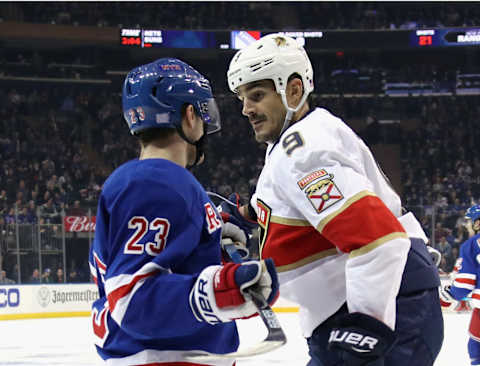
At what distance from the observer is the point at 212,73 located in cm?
1777

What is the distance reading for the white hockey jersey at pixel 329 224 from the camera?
5.14 feet

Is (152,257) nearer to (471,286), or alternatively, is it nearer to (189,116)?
(189,116)

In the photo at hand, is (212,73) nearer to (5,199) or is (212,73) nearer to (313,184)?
(5,199)

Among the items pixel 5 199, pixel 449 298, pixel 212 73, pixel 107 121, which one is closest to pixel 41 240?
pixel 5 199

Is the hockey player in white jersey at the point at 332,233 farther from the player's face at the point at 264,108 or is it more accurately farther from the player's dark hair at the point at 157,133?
the player's dark hair at the point at 157,133

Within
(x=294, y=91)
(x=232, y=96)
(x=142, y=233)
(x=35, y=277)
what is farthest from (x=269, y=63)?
(x=232, y=96)

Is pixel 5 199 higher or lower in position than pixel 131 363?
lower

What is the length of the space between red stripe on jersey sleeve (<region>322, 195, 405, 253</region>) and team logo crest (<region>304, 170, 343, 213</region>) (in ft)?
0.13

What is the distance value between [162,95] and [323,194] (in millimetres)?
457

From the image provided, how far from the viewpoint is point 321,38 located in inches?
639

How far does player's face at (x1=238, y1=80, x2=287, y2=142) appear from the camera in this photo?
2.02 meters

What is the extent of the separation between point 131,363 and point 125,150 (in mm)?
14857

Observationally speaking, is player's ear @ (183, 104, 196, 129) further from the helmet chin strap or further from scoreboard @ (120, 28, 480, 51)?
scoreboard @ (120, 28, 480, 51)

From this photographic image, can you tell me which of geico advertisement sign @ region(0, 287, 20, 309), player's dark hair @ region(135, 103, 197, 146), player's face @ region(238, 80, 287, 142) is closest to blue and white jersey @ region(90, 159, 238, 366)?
player's dark hair @ region(135, 103, 197, 146)
